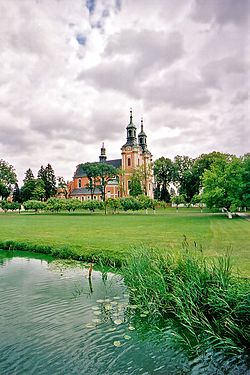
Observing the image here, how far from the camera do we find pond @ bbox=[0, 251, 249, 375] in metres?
5.11

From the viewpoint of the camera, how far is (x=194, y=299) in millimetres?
6207

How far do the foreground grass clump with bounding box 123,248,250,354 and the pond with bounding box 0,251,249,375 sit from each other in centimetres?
42

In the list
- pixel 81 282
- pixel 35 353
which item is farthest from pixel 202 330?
pixel 81 282

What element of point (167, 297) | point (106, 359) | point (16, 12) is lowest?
point (106, 359)

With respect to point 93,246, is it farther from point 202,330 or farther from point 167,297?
point 202,330

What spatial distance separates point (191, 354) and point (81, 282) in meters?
5.18

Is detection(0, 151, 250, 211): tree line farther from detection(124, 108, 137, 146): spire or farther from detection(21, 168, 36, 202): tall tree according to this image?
detection(124, 108, 137, 146): spire

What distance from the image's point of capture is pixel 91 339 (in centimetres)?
604

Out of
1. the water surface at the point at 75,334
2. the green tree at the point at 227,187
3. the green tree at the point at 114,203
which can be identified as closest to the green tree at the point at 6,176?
the green tree at the point at 114,203

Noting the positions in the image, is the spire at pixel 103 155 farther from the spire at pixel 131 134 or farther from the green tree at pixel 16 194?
the green tree at pixel 16 194

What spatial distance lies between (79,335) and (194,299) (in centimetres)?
232

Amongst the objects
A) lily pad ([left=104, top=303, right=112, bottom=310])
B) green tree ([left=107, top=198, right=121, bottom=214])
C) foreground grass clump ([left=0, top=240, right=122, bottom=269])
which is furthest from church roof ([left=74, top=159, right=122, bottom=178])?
lily pad ([left=104, top=303, right=112, bottom=310])

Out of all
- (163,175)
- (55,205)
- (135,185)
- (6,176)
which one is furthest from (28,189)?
(163,175)

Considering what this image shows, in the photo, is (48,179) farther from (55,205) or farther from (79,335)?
(79,335)
